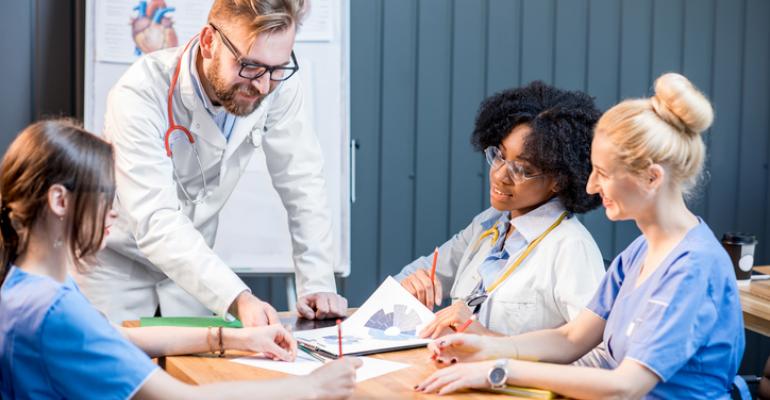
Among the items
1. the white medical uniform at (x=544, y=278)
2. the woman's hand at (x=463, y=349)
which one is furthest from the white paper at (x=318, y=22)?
the woman's hand at (x=463, y=349)

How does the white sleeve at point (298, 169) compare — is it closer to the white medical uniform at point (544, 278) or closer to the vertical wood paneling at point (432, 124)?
the white medical uniform at point (544, 278)

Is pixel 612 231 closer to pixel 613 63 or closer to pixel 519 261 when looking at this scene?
pixel 613 63

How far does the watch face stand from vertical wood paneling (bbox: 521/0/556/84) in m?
2.27

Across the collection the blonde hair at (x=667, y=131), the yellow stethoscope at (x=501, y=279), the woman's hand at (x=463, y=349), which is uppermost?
the blonde hair at (x=667, y=131)

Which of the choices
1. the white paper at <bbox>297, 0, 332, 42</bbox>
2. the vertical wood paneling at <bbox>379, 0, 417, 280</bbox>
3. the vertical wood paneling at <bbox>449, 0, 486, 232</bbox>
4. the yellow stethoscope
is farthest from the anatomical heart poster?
the yellow stethoscope

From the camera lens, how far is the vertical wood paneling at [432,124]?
361 cm

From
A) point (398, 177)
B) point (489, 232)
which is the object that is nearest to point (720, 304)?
point (489, 232)

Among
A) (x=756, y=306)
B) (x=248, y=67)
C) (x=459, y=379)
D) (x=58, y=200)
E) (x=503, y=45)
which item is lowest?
(x=756, y=306)

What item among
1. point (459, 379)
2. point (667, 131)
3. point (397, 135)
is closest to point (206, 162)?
point (459, 379)

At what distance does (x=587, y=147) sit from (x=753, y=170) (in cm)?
213

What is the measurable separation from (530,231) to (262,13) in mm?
795

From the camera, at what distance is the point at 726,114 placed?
13.0 feet

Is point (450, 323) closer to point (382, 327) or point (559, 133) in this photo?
point (382, 327)

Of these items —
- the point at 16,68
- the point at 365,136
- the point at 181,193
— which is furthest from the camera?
the point at 365,136
